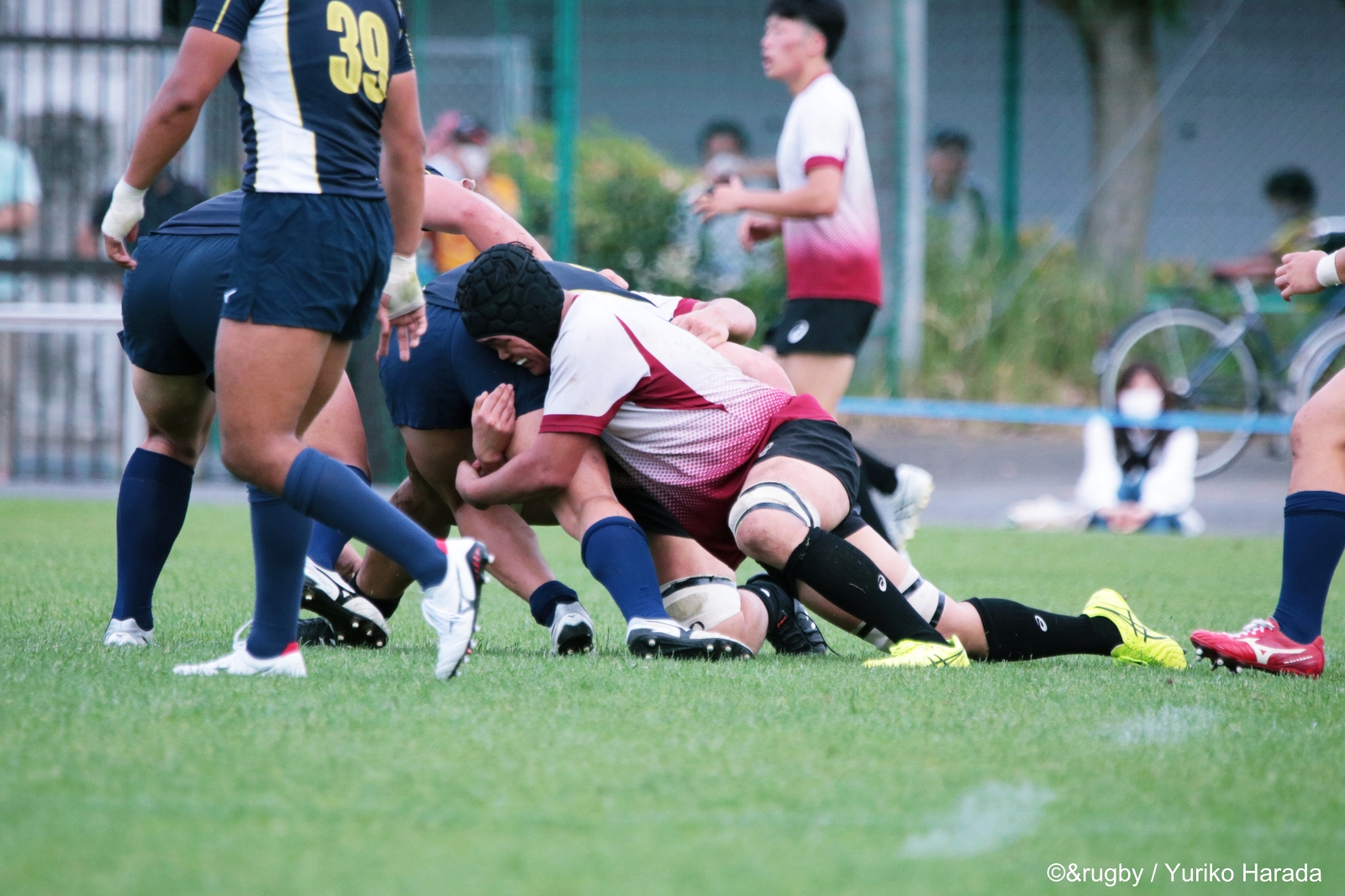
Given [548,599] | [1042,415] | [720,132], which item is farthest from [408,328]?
[720,132]

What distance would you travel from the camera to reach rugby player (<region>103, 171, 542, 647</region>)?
332cm

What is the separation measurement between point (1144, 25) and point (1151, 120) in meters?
2.05

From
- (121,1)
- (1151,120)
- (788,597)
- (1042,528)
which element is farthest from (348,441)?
(1151,120)

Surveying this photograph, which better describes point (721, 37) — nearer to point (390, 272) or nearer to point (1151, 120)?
point (1151, 120)

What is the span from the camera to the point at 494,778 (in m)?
2.34

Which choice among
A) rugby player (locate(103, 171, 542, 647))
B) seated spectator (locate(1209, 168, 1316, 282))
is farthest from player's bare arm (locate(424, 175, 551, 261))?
seated spectator (locate(1209, 168, 1316, 282))

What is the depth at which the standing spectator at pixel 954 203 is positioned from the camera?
1222 cm

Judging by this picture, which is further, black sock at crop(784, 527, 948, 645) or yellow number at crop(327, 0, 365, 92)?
black sock at crop(784, 527, 948, 645)

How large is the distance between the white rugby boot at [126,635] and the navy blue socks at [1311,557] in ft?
9.07

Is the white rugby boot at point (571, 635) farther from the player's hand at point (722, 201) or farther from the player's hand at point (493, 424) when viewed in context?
the player's hand at point (722, 201)

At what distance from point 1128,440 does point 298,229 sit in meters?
6.87

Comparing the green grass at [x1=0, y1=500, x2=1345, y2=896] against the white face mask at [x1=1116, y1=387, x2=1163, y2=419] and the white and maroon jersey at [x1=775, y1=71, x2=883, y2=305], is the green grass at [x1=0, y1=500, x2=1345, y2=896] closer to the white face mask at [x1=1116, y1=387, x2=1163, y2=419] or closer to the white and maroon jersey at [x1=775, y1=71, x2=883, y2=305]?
the white and maroon jersey at [x1=775, y1=71, x2=883, y2=305]

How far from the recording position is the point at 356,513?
304 cm

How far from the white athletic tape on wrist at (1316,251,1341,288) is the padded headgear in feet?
6.05
